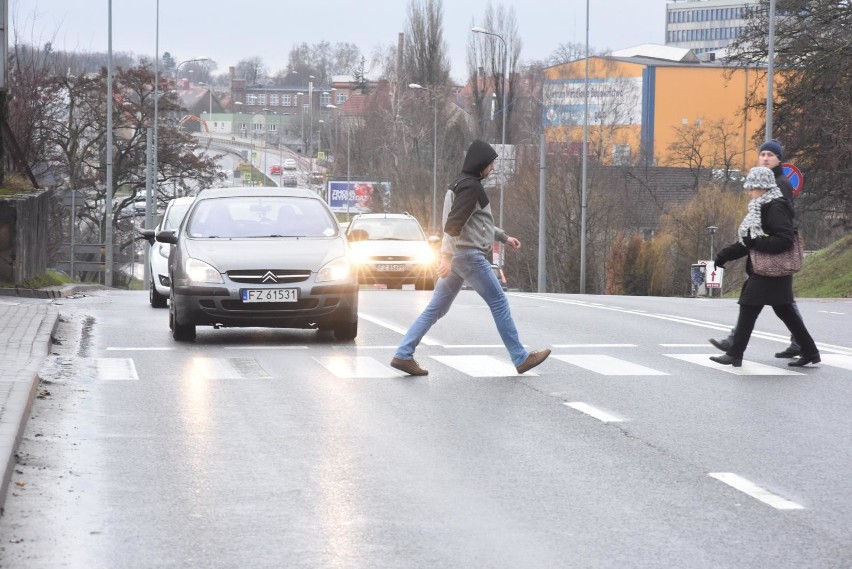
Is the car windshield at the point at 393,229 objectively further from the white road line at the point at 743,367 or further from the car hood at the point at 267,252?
the white road line at the point at 743,367

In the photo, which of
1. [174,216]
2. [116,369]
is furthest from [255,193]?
[174,216]

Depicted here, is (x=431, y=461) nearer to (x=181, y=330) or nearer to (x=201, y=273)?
(x=201, y=273)

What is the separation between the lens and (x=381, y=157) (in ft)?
328

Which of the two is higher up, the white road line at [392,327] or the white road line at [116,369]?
the white road line at [116,369]

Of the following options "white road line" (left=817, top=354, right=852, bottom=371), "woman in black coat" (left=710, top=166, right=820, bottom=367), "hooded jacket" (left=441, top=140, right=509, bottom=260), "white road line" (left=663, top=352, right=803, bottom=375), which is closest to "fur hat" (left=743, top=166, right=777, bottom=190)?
"woman in black coat" (left=710, top=166, right=820, bottom=367)

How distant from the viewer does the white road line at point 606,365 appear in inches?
483

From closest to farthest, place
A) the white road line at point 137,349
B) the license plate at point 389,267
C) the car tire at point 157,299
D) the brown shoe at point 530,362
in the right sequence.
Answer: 1. the brown shoe at point 530,362
2. the white road line at point 137,349
3. the car tire at point 157,299
4. the license plate at point 389,267

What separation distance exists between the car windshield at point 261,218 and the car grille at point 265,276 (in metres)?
1.14

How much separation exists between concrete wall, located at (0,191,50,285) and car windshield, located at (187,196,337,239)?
735 centimetres

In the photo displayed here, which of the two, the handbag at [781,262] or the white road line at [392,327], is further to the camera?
the white road line at [392,327]

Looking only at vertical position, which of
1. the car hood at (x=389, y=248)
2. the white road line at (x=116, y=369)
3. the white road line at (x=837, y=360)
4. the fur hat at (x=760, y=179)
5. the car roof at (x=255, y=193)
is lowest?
the white road line at (x=116, y=369)

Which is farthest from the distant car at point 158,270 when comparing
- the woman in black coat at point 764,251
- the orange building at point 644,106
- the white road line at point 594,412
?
the orange building at point 644,106

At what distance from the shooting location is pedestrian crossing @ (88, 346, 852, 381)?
39.7 ft

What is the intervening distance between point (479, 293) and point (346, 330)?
10.7 feet
